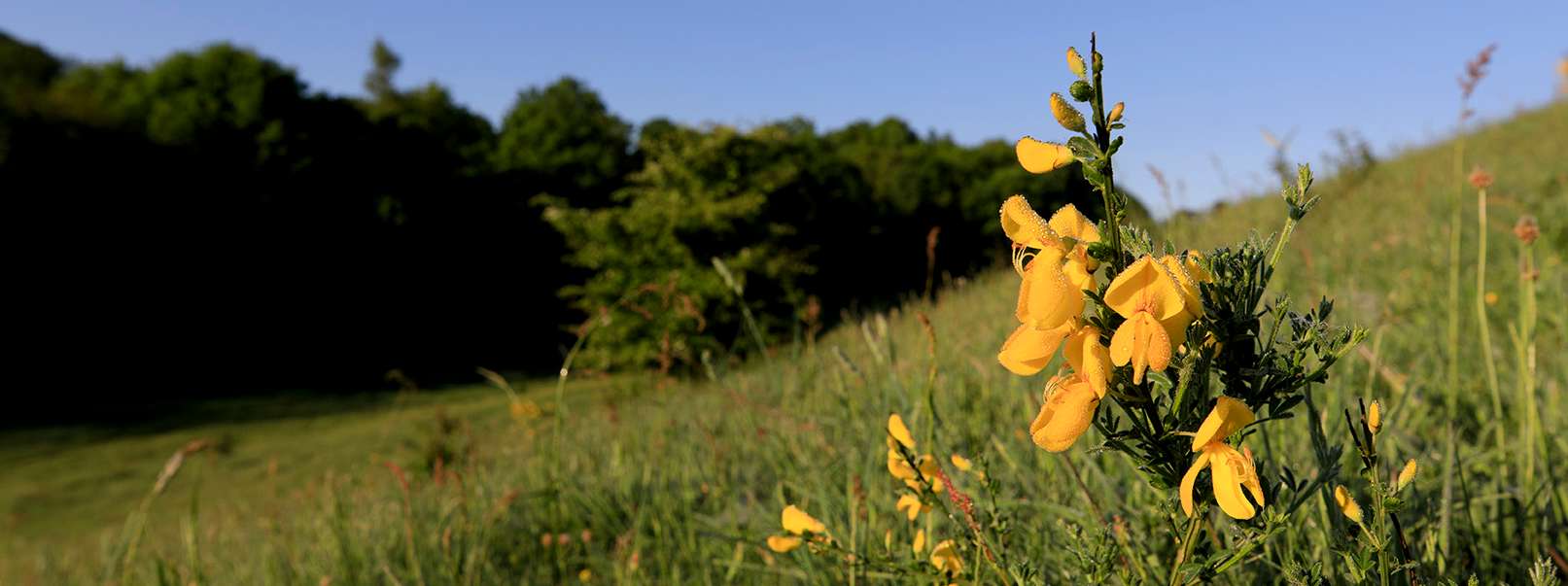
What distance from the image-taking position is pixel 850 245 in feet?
81.7

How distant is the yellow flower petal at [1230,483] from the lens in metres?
0.73

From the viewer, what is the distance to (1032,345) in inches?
30.2

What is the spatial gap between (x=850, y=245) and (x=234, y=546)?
21.2 meters

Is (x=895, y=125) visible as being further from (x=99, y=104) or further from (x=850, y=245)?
(x=99, y=104)

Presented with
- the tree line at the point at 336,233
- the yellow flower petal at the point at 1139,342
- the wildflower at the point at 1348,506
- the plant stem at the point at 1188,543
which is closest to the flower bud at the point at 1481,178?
the wildflower at the point at 1348,506

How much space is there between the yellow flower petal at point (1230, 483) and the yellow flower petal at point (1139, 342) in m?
0.11

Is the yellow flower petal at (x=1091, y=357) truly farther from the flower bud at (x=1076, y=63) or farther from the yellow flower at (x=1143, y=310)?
the flower bud at (x=1076, y=63)

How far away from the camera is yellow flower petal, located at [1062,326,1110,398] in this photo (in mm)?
730

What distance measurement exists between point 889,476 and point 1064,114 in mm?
1571

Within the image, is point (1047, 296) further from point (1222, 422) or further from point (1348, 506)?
point (1348, 506)

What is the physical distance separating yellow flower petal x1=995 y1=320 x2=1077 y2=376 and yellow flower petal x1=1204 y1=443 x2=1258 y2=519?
6.3 inches

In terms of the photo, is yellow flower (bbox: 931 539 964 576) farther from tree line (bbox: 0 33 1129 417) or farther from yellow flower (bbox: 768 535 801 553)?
tree line (bbox: 0 33 1129 417)

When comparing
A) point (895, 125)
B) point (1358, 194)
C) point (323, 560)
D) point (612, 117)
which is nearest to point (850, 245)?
point (612, 117)

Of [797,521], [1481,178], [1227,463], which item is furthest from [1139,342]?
[1481,178]
